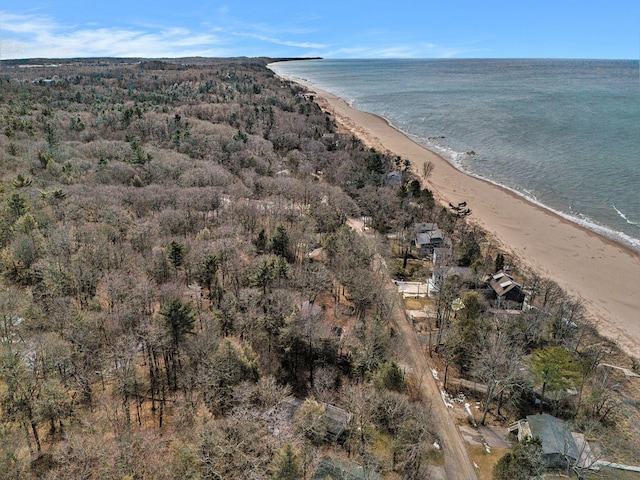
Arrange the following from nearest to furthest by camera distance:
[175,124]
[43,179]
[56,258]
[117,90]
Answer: [56,258]
[43,179]
[175,124]
[117,90]

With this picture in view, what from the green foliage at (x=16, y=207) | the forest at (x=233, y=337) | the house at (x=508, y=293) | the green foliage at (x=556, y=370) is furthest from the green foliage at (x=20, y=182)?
the green foliage at (x=556, y=370)

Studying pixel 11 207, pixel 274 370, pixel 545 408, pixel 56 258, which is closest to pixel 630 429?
pixel 545 408

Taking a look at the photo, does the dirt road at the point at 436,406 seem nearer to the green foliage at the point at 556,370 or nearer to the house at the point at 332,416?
the house at the point at 332,416

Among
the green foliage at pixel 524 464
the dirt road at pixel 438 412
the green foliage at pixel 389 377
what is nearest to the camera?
the green foliage at pixel 524 464

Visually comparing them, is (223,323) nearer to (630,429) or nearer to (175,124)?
(630,429)

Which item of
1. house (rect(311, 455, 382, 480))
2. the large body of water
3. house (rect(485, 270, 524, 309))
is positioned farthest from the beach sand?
house (rect(311, 455, 382, 480))
